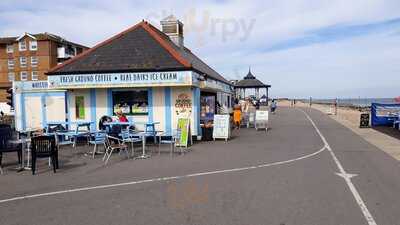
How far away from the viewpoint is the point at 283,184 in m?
8.21

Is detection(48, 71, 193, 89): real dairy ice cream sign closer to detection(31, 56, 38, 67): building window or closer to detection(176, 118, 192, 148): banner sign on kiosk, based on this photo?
detection(176, 118, 192, 148): banner sign on kiosk

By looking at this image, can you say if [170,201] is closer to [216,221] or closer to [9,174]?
[216,221]

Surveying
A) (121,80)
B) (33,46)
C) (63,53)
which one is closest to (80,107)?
(121,80)

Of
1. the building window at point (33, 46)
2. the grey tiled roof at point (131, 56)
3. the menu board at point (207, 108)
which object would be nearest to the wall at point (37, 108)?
the grey tiled roof at point (131, 56)

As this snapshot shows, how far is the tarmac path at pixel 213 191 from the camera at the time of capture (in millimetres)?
5992

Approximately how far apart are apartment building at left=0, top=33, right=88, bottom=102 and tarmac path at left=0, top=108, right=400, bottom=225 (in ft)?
246

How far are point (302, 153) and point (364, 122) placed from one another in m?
12.9

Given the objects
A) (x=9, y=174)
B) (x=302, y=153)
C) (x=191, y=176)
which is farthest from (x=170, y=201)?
A: (x=302, y=153)

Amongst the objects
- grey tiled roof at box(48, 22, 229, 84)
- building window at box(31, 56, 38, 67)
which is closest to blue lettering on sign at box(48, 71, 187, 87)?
grey tiled roof at box(48, 22, 229, 84)

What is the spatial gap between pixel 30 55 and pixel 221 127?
75.7 meters

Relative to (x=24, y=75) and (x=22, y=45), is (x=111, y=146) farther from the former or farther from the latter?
(x=24, y=75)

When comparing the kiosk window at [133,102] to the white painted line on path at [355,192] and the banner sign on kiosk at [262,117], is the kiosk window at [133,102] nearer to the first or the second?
the banner sign on kiosk at [262,117]

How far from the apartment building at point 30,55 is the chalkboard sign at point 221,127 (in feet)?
227

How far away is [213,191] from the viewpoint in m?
7.61
